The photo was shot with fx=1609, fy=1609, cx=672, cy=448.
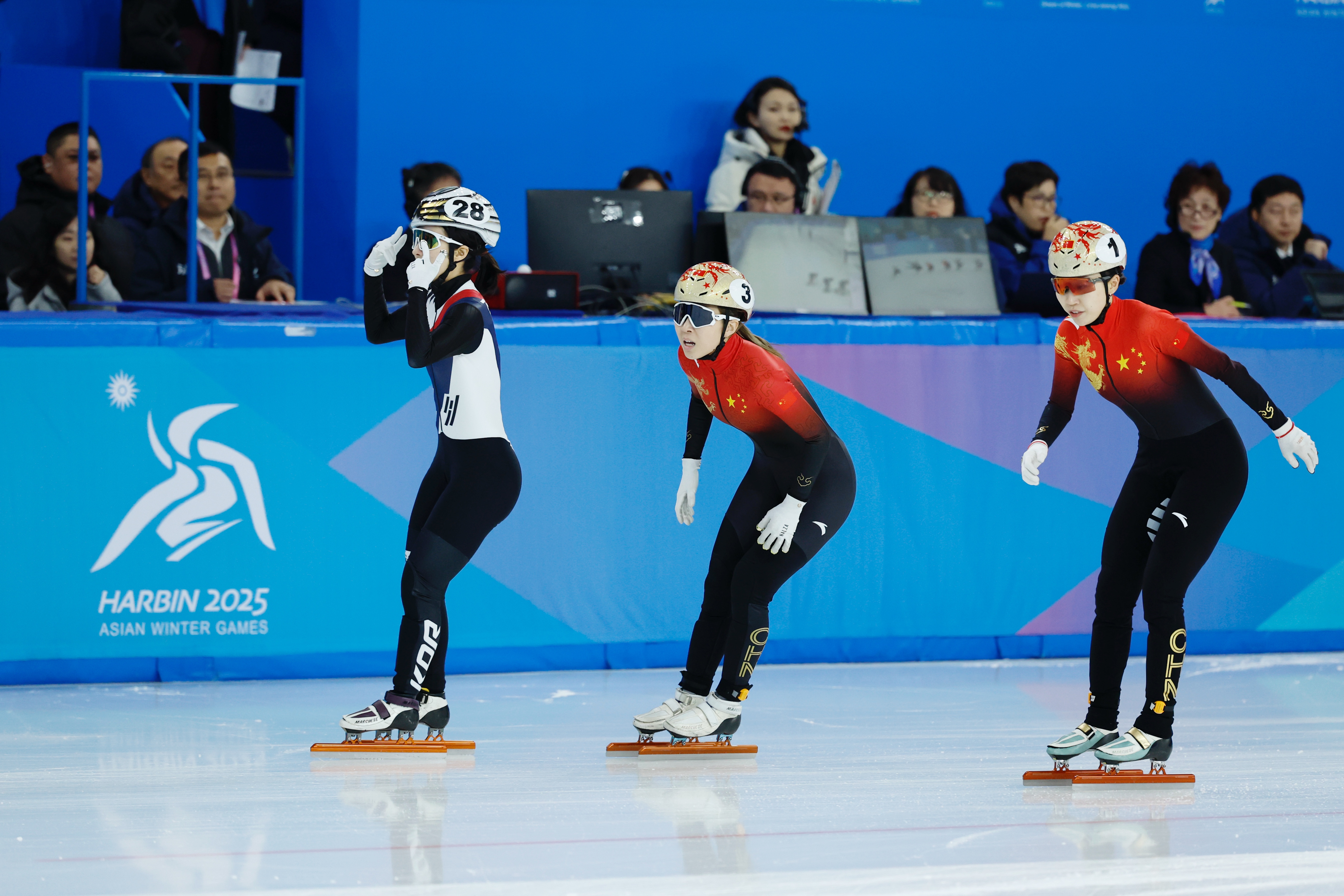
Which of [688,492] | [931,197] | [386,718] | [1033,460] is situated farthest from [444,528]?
[931,197]

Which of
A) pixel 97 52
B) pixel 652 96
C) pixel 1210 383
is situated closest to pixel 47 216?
pixel 97 52

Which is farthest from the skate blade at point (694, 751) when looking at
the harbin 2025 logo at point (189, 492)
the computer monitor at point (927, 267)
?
the computer monitor at point (927, 267)

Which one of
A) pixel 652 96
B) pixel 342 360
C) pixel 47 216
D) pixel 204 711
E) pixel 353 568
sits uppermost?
pixel 652 96

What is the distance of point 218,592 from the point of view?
20.1ft

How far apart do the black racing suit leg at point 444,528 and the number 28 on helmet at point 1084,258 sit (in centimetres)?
172

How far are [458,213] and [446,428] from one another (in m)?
0.65

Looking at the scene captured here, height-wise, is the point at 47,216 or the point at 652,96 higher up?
the point at 652,96

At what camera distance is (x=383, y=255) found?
15.9 ft

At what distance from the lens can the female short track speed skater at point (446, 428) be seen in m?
4.81

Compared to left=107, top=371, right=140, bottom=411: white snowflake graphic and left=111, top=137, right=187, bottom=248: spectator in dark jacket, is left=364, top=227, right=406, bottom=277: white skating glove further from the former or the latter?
left=111, top=137, right=187, bottom=248: spectator in dark jacket

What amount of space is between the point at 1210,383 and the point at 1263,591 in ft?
3.20

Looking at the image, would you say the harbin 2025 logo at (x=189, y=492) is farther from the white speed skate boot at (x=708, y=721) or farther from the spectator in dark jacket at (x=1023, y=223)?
the spectator in dark jacket at (x=1023, y=223)

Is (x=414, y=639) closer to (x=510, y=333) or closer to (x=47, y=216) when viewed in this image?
(x=510, y=333)

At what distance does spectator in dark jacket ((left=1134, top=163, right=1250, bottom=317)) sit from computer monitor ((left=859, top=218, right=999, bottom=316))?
88 centimetres
